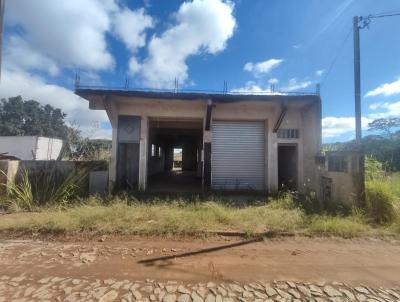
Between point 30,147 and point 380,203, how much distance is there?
84.6ft

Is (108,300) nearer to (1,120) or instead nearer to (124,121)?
(124,121)

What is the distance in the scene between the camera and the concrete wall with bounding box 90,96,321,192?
397 inches

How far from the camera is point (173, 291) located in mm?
3332

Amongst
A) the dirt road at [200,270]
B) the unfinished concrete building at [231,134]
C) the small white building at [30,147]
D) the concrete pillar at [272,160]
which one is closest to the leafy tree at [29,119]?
the small white building at [30,147]

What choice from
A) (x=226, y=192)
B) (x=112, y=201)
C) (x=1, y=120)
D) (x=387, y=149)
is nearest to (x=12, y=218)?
(x=112, y=201)

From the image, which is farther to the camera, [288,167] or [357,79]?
[288,167]

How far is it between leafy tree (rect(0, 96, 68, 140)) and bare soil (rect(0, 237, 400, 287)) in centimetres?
4684

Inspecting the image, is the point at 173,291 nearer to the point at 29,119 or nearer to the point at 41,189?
the point at 41,189

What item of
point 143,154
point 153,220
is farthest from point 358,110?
point 143,154

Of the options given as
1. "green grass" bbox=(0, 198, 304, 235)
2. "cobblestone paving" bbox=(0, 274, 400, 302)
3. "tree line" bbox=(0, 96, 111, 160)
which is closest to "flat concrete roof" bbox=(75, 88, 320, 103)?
"green grass" bbox=(0, 198, 304, 235)

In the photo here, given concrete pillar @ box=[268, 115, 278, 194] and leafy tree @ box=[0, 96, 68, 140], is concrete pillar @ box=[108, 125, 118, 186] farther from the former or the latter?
leafy tree @ box=[0, 96, 68, 140]

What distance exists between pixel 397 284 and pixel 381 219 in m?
3.07

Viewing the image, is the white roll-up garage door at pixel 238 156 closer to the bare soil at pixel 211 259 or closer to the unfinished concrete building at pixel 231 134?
the unfinished concrete building at pixel 231 134

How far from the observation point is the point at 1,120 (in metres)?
47.3
